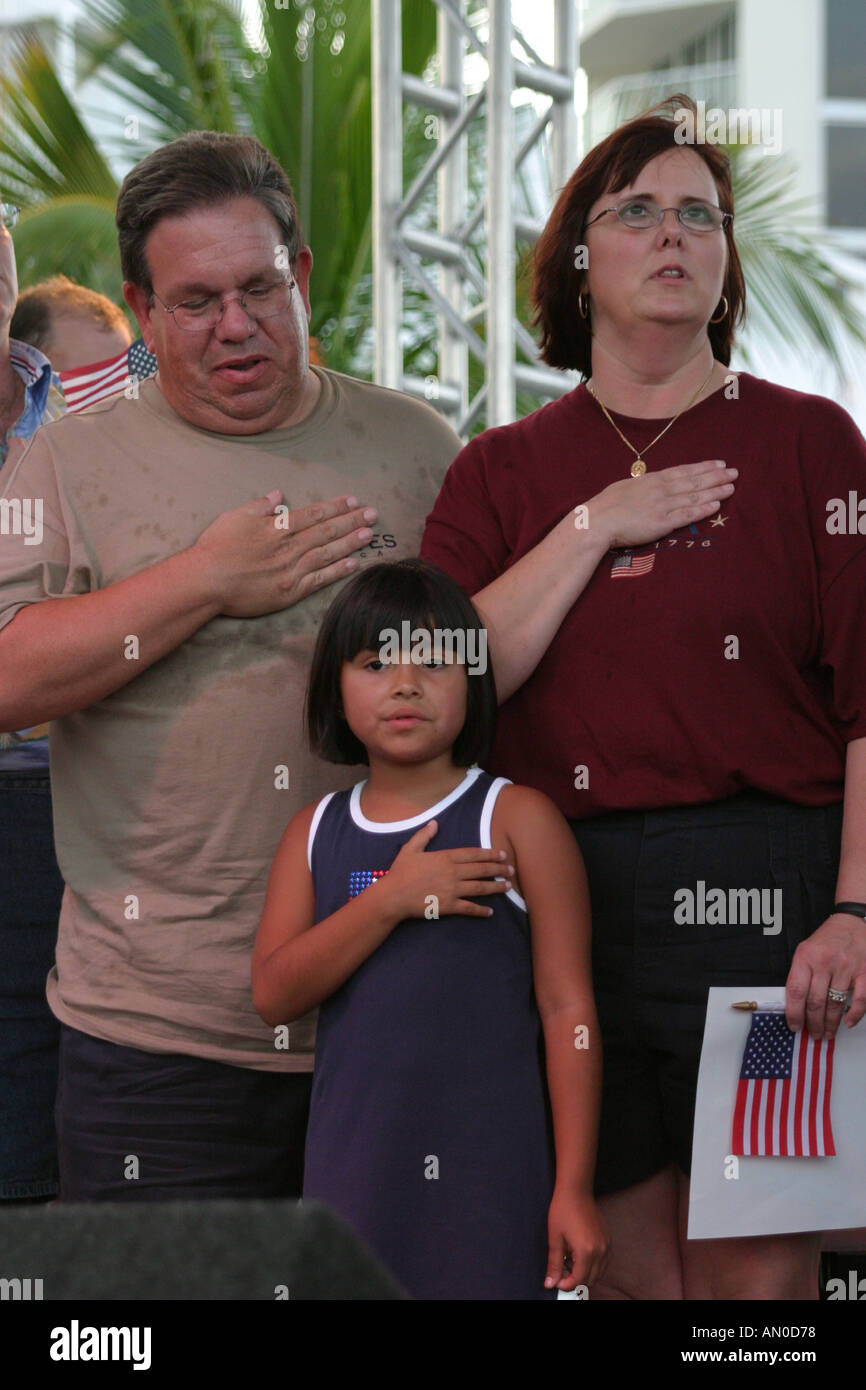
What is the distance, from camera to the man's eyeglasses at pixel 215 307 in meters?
1.93

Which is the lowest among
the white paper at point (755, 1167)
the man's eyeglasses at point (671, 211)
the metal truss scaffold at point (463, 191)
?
the white paper at point (755, 1167)

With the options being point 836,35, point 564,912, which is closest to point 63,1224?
point 564,912

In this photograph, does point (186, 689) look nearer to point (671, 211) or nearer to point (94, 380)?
point (671, 211)

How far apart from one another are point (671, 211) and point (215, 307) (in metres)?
0.56

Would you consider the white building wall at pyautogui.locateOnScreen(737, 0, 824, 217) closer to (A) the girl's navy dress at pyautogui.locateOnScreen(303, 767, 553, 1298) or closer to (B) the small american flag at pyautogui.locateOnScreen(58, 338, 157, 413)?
(B) the small american flag at pyautogui.locateOnScreen(58, 338, 157, 413)

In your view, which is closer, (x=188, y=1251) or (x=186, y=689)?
(x=188, y=1251)

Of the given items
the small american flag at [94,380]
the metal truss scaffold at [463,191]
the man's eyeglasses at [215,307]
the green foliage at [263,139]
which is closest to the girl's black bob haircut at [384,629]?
the man's eyeglasses at [215,307]

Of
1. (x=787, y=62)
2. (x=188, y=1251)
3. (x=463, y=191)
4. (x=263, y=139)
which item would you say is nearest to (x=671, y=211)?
(x=188, y=1251)

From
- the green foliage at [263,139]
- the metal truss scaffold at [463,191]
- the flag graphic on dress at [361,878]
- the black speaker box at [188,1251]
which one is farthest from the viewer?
the green foliage at [263,139]

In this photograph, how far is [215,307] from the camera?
1.93 m

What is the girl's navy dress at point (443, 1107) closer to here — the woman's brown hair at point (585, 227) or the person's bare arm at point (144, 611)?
the person's bare arm at point (144, 611)

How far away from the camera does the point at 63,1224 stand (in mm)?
511
